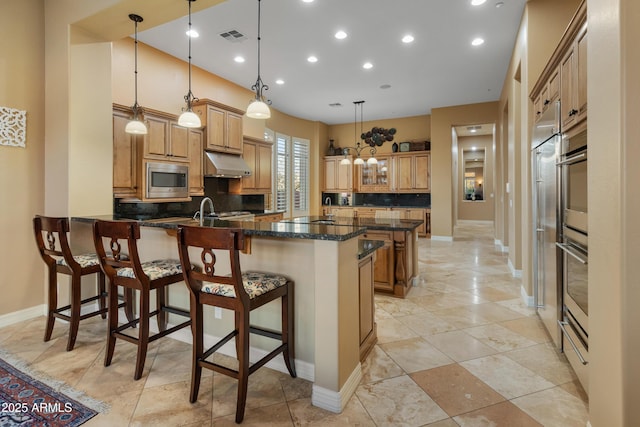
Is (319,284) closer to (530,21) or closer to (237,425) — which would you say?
(237,425)

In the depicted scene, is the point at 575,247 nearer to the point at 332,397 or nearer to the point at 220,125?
the point at 332,397

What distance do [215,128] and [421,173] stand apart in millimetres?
5527

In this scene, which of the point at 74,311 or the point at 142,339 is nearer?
the point at 142,339

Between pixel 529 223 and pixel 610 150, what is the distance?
2587 millimetres

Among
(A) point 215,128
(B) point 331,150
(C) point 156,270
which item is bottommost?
(C) point 156,270

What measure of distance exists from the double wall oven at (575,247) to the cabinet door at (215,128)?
4.40m

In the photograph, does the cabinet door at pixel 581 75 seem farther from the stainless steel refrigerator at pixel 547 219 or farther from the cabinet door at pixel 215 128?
the cabinet door at pixel 215 128

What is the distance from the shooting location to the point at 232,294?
181 centimetres

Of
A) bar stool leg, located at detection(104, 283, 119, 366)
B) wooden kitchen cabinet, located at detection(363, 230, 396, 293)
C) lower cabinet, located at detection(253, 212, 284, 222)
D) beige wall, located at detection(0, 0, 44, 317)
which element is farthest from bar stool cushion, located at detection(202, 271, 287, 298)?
lower cabinet, located at detection(253, 212, 284, 222)

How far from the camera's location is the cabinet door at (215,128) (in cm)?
498

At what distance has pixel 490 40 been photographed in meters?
4.55

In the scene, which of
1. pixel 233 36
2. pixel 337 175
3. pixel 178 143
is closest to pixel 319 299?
pixel 178 143

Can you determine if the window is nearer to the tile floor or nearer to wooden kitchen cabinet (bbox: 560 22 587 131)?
the tile floor

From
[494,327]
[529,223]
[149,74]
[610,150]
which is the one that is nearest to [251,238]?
[610,150]
